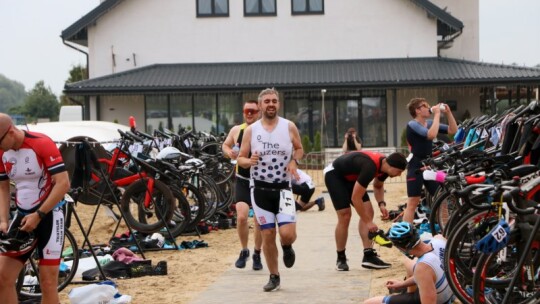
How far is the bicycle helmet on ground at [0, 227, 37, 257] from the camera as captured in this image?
7828 millimetres

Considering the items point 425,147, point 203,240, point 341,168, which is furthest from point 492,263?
point 203,240

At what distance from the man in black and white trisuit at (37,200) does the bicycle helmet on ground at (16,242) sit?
0.04 metres

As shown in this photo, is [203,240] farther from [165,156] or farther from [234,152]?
[234,152]

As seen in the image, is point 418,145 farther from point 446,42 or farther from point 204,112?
point 446,42

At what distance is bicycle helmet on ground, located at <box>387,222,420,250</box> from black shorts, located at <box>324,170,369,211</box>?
147 inches

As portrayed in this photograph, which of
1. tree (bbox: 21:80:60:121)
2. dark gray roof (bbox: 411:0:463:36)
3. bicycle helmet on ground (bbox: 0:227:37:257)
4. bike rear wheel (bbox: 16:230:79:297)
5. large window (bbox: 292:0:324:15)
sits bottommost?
bike rear wheel (bbox: 16:230:79:297)

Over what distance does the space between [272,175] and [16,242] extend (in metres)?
3.09

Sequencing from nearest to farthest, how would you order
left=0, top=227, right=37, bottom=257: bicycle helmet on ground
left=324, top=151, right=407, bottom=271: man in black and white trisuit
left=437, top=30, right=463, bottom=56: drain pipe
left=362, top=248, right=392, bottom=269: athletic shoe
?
1. left=0, top=227, right=37, bottom=257: bicycle helmet on ground
2. left=324, top=151, right=407, bottom=271: man in black and white trisuit
3. left=362, top=248, right=392, bottom=269: athletic shoe
4. left=437, top=30, right=463, bottom=56: drain pipe

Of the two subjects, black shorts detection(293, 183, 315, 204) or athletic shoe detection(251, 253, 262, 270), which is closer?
athletic shoe detection(251, 253, 262, 270)

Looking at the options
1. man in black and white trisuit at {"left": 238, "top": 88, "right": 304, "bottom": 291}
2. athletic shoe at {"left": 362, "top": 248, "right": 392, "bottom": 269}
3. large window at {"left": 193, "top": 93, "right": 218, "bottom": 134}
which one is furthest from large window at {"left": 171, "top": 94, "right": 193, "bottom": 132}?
man in black and white trisuit at {"left": 238, "top": 88, "right": 304, "bottom": 291}

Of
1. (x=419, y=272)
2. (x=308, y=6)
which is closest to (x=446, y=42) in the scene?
(x=308, y=6)

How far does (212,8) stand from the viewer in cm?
3906

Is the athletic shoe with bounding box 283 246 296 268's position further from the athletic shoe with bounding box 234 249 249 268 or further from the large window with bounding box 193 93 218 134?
the large window with bounding box 193 93 218 134

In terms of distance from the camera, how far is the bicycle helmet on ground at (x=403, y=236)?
764cm
